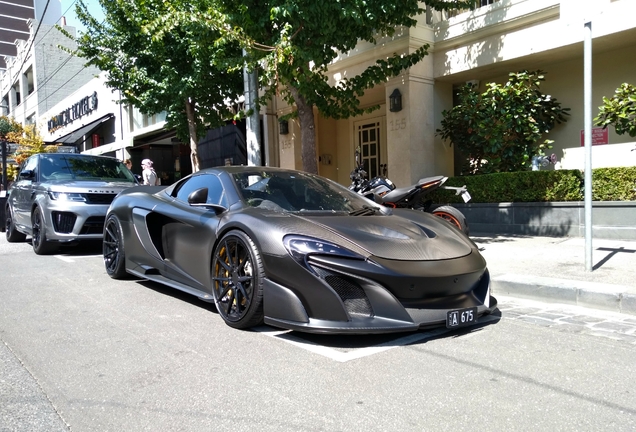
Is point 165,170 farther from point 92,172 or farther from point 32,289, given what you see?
point 32,289

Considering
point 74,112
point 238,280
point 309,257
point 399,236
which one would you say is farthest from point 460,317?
point 74,112

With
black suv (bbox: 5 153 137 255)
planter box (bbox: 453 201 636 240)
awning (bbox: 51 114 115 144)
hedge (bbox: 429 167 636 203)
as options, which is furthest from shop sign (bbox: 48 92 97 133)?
planter box (bbox: 453 201 636 240)

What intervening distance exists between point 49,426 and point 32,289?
12.4 feet

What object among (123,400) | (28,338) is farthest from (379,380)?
(28,338)

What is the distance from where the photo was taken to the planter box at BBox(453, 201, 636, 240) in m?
8.30

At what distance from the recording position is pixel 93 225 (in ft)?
27.5

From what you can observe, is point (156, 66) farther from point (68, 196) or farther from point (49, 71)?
point (49, 71)

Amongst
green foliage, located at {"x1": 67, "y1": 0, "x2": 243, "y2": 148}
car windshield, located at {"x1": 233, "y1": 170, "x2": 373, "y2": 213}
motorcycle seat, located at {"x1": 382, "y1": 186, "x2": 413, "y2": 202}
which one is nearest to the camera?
car windshield, located at {"x1": 233, "y1": 170, "x2": 373, "y2": 213}

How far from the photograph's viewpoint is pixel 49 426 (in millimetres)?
2705

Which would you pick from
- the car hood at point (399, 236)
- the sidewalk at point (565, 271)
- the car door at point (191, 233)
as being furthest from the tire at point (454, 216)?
the car door at point (191, 233)

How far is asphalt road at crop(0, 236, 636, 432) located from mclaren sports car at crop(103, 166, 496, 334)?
243mm

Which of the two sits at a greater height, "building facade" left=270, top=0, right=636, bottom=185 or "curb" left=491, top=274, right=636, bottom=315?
"building facade" left=270, top=0, right=636, bottom=185

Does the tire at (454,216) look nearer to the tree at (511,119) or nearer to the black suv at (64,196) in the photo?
the tree at (511,119)

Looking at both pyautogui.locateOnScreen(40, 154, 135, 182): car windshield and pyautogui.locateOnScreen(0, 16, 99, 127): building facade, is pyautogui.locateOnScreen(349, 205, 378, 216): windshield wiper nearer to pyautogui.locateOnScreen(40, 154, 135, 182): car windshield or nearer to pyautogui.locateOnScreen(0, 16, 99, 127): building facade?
pyautogui.locateOnScreen(40, 154, 135, 182): car windshield
